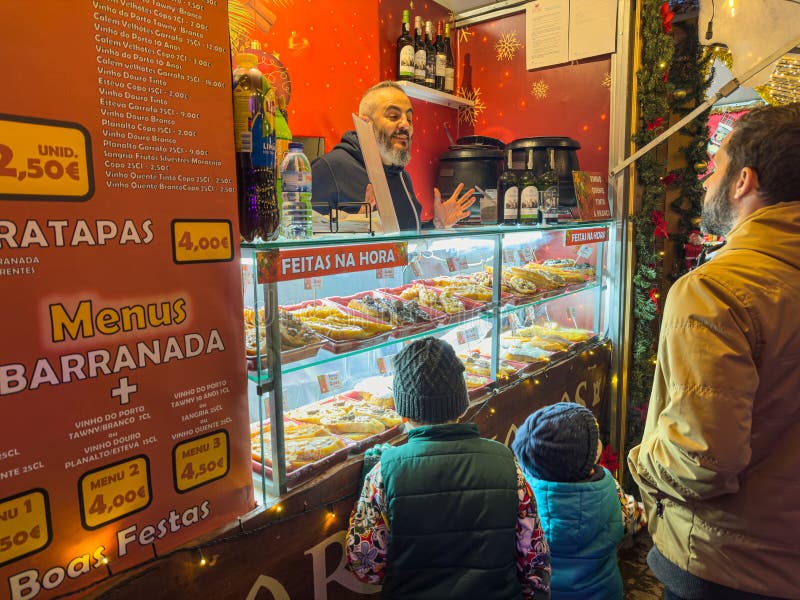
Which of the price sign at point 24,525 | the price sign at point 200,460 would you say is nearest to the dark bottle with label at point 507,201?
the price sign at point 200,460

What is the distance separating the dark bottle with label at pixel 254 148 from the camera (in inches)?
58.6

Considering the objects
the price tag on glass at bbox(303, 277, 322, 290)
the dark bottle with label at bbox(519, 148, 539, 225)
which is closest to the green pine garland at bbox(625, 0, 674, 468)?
the dark bottle with label at bbox(519, 148, 539, 225)

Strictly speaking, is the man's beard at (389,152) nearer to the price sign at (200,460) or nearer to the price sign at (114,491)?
the price sign at (200,460)

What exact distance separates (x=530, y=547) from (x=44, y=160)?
162 cm

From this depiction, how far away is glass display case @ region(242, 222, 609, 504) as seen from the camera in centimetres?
164

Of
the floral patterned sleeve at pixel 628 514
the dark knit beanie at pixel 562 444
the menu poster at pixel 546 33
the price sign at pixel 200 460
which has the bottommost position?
the floral patterned sleeve at pixel 628 514

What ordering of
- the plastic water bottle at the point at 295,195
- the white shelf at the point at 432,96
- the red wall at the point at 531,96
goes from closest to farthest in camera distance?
the plastic water bottle at the point at 295,195 < the red wall at the point at 531,96 < the white shelf at the point at 432,96

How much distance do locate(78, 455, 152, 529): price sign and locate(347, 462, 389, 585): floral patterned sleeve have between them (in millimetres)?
605

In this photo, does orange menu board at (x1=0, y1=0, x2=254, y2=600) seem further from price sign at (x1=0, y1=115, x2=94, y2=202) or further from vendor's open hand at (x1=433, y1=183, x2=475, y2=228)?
vendor's open hand at (x1=433, y1=183, x2=475, y2=228)

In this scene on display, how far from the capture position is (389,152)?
11.0ft

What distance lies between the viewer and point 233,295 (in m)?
1.47

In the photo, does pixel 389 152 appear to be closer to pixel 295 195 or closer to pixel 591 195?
pixel 591 195

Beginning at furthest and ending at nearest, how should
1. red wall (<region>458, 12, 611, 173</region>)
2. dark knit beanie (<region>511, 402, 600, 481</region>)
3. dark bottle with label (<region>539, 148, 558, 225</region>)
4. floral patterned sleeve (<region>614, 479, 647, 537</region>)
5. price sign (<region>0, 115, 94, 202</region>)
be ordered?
red wall (<region>458, 12, 611, 173</region>) → dark bottle with label (<region>539, 148, 558, 225</region>) → floral patterned sleeve (<region>614, 479, 647, 537</region>) → dark knit beanie (<region>511, 402, 600, 481</region>) → price sign (<region>0, 115, 94, 202</region>)

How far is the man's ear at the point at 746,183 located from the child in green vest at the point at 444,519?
1054 mm
